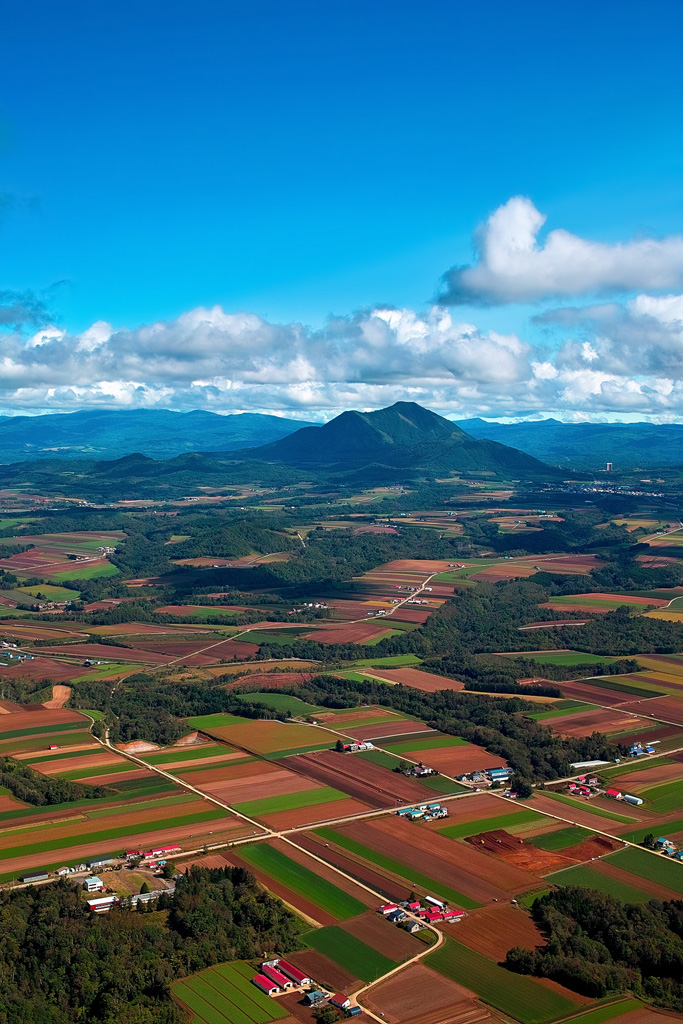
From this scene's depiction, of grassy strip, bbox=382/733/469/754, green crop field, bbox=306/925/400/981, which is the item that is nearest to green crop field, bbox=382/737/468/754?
grassy strip, bbox=382/733/469/754

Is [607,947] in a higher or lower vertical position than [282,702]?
lower

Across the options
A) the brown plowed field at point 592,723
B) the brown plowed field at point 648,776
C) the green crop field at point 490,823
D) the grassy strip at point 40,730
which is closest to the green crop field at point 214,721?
the grassy strip at point 40,730

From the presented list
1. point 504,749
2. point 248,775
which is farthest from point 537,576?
point 248,775

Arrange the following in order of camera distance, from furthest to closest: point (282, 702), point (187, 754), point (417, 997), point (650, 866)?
point (282, 702) → point (187, 754) → point (650, 866) → point (417, 997)

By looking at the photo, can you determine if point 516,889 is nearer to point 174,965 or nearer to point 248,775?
point 174,965

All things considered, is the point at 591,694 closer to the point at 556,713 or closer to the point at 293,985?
the point at 556,713

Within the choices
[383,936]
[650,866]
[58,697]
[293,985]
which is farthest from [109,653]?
[293,985]
